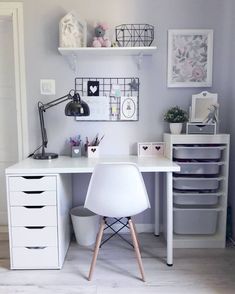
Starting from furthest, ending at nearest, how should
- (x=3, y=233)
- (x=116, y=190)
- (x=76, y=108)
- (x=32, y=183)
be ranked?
(x=3, y=233)
(x=76, y=108)
(x=32, y=183)
(x=116, y=190)

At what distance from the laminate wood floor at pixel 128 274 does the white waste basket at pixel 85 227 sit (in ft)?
0.24

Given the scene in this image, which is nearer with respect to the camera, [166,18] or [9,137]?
[166,18]

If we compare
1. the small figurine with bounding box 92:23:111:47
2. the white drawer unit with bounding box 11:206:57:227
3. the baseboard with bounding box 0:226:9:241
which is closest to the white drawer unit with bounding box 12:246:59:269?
the white drawer unit with bounding box 11:206:57:227

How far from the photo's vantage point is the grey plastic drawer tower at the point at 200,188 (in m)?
2.15

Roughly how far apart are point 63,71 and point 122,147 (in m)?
0.86

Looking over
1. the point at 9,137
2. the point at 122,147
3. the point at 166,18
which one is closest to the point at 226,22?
the point at 166,18

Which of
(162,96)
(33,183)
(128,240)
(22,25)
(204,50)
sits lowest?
(128,240)

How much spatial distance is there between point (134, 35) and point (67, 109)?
913mm

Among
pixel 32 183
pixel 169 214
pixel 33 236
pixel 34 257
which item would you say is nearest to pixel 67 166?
pixel 32 183

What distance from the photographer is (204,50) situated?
93.7 inches

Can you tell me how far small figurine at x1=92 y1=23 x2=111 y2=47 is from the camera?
7.27ft

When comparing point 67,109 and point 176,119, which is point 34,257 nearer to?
point 67,109

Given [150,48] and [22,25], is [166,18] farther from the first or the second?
Answer: [22,25]

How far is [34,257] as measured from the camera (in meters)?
1.89
